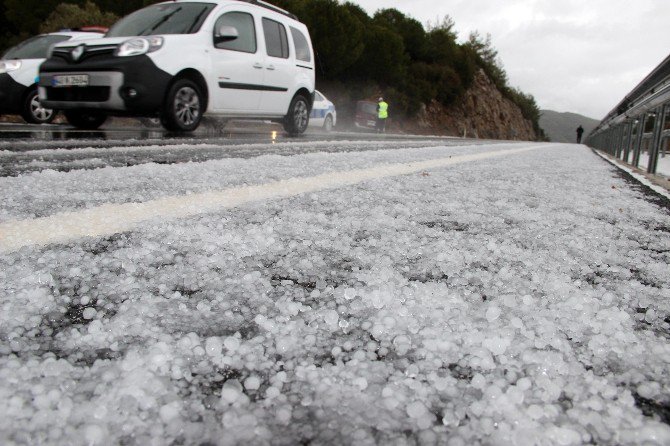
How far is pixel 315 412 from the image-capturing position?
59 centimetres

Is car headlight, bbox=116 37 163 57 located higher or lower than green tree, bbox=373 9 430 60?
lower

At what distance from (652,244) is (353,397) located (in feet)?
4.57

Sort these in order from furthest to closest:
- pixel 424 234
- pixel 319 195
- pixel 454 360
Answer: pixel 319 195, pixel 424 234, pixel 454 360

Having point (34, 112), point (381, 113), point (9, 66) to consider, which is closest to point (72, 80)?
point (9, 66)

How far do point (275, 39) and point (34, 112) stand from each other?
160 inches

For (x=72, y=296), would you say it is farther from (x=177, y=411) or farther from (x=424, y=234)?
(x=424, y=234)

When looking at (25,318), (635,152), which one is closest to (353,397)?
(25,318)

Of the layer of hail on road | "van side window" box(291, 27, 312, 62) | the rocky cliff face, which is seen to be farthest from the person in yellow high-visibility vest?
the layer of hail on road

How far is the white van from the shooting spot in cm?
543

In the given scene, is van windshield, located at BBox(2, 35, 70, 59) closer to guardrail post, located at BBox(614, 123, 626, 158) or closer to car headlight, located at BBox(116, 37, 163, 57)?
car headlight, located at BBox(116, 37, 163, 57)

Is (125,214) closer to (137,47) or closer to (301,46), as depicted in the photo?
(137,47)

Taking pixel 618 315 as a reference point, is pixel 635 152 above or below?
above

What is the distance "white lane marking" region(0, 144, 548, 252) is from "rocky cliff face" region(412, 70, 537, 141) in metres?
32.7

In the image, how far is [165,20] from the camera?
20.0ft
